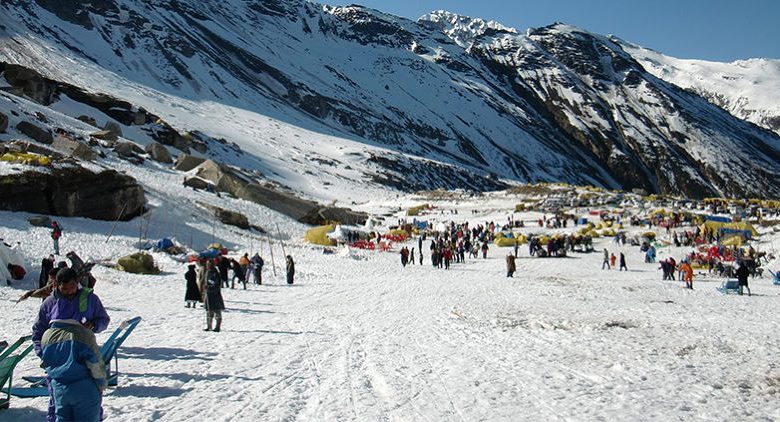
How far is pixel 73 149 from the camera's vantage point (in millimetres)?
37375

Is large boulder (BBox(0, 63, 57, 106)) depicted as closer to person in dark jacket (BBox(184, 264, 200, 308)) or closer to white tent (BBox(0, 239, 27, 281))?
white tent (BBox(0, 239, 27, 281))

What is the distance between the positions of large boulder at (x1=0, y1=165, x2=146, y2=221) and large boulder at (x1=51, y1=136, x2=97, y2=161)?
33.3 ft

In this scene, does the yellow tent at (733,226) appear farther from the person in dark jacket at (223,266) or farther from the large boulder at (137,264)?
the large boulder at (137,264)

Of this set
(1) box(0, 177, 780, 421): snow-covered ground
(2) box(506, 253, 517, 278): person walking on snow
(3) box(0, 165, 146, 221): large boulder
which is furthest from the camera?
(2) box(506, 253, 517, 278): person walking on snow

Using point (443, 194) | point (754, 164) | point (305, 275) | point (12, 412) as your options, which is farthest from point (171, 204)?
point (754, 164)

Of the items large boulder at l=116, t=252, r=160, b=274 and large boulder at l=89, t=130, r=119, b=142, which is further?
large boulder at l=89, t=130, r=119, b=142

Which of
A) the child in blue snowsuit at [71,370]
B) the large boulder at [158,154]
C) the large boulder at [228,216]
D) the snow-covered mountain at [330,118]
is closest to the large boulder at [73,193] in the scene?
the large boulder at [228,216]

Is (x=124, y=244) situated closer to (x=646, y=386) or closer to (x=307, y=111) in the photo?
(x=646, y=386)

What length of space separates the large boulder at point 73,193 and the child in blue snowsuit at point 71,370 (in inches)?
935

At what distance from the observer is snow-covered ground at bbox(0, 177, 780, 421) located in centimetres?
652

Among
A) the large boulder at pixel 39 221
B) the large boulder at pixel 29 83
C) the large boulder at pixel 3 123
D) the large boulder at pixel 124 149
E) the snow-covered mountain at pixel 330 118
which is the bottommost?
the large boulder at pixel 39 221

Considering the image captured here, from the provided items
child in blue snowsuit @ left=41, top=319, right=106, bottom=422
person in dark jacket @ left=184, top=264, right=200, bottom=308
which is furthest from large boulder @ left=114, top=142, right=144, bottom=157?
child in blue snowsuit @ left=41, top=319, right=106, bottom=422

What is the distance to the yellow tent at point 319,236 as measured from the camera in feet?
123

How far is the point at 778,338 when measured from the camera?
36.9 ft
